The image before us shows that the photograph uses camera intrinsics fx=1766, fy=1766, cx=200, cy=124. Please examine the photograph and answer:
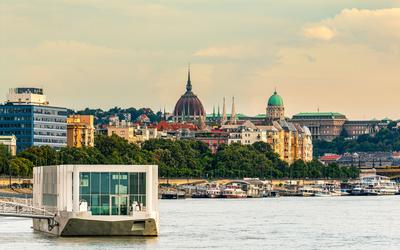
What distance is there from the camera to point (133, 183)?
7244 centimetres

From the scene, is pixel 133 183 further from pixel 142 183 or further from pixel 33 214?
pixel 33 214

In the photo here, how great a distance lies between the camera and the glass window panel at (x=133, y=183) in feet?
237

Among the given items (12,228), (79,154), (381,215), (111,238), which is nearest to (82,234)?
(111,238)

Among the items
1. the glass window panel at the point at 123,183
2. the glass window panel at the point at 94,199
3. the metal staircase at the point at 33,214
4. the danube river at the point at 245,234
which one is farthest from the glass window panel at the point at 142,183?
the metal staircase at the point at 33,214

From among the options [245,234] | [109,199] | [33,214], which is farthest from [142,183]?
[245,234]

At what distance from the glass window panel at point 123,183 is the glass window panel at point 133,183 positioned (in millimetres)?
173

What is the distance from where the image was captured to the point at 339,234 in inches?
3391

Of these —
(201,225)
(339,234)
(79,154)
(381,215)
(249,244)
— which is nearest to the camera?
(249,244)

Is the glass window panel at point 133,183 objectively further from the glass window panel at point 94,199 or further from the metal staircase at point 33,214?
the metal staircase at point 33,214

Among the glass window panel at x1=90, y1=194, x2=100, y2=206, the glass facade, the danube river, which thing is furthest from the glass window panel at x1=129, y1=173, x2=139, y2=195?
the danube river

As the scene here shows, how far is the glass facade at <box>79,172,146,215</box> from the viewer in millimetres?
72125

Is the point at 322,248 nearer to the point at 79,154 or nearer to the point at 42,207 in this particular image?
the point at 42,207

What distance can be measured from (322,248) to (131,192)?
326 inches

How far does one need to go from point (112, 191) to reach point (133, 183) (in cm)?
94
